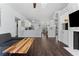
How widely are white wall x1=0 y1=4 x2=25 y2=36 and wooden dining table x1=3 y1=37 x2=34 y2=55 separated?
284mm

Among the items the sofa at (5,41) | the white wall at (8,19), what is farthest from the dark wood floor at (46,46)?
the white wall at (8,19)

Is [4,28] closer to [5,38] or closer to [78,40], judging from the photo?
[5,38]

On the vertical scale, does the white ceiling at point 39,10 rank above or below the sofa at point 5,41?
above

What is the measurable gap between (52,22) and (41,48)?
0.74m

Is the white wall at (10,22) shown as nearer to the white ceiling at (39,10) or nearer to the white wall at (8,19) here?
the white wall at (8,19)

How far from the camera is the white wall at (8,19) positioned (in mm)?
3253

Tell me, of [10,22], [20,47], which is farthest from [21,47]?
[10,22]

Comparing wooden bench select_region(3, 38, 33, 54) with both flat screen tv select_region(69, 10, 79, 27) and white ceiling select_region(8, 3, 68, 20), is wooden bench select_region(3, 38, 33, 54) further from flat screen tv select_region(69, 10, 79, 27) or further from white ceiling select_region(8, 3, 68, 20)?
flat screen tv select_region(69, 10, 79, 27)

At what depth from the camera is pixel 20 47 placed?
3.29m

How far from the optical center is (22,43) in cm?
343

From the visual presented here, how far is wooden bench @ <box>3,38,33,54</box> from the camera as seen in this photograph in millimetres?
3174

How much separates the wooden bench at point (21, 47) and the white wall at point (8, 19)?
28 centimetres

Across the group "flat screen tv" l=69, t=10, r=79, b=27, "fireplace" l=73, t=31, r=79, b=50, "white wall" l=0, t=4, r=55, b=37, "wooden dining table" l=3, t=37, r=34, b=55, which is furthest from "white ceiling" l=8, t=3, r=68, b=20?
"fireplace" l=73, t=31, r=79, b=50

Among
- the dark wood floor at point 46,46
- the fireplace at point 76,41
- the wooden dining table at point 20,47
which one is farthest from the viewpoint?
the fireplace at point 76,41
